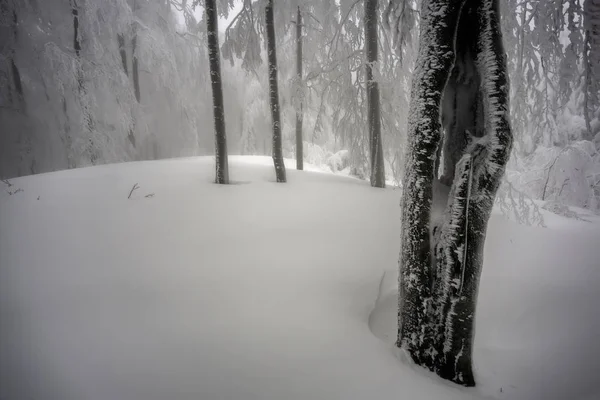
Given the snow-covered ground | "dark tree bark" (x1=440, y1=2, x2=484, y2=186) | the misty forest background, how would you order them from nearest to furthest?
the snow-covered ground
"dark tree bark" (x1=440, y1=2, x2=484, y2=186)
the misty forest background

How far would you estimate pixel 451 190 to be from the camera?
8.51 ft

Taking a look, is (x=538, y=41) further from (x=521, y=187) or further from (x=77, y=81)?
(x=77, y=81)

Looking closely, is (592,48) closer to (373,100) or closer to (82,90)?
(373,100)

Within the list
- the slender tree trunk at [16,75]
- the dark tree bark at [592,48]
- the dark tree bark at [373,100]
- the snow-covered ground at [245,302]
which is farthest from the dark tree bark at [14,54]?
the dark tree bark at [592,48]

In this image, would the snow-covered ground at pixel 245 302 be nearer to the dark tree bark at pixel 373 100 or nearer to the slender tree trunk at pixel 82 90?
the dark tree bark at pixel 373 100

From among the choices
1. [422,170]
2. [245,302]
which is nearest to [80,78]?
[245,302]

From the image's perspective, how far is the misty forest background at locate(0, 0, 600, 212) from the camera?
6039 mm

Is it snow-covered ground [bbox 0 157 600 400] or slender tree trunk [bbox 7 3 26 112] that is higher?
slender tree trunk [bbox 7 3 26 112]

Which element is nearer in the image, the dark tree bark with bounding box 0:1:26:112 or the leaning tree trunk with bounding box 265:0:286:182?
the leaning tree trunk with bounding box 265:0:286:182

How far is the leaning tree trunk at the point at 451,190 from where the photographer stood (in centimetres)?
238

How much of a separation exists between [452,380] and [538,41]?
415cm

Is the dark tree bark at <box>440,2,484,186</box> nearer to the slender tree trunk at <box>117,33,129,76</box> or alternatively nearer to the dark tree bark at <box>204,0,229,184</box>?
the dark tree bark at <box>204,0,229,184</box>

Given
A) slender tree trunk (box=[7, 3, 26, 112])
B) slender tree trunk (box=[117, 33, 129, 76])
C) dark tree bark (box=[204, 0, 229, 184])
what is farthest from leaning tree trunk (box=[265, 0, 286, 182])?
slender tree trunk (box=[7, 3, 26, 112])

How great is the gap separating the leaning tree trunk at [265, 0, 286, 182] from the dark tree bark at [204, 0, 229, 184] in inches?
53.2
